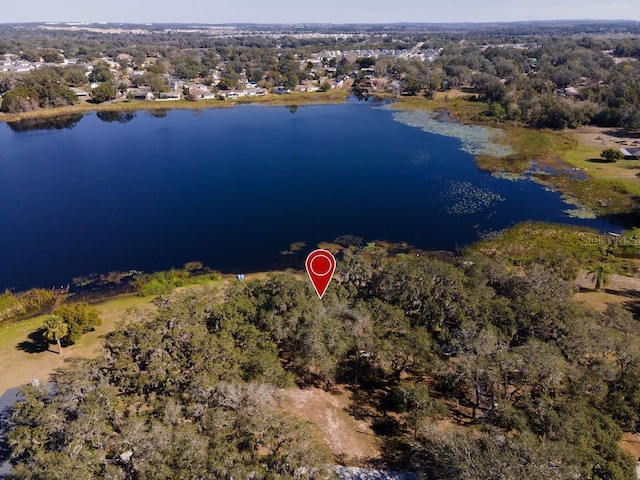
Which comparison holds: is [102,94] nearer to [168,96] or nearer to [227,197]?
[168,96]

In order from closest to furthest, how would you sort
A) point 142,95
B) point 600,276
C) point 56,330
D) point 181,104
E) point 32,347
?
point 56,330 < point 32,347 < point 600,276 < point 181,104 < point 142,95

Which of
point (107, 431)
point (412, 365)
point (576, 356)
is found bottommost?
point (412, 365)

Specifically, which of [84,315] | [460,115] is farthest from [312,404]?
[460,115]

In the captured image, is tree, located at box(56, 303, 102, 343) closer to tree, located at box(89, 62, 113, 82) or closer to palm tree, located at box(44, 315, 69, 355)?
palm tree, located at box(44, 315, 69, 355)

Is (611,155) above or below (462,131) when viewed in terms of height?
above

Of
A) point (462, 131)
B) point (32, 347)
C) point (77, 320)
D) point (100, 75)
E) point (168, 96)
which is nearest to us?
point (32, 347)

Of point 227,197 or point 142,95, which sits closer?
point 227,197

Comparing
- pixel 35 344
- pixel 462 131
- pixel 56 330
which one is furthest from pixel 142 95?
pixel 56 330

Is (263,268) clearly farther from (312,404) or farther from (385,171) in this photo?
(385,171)
